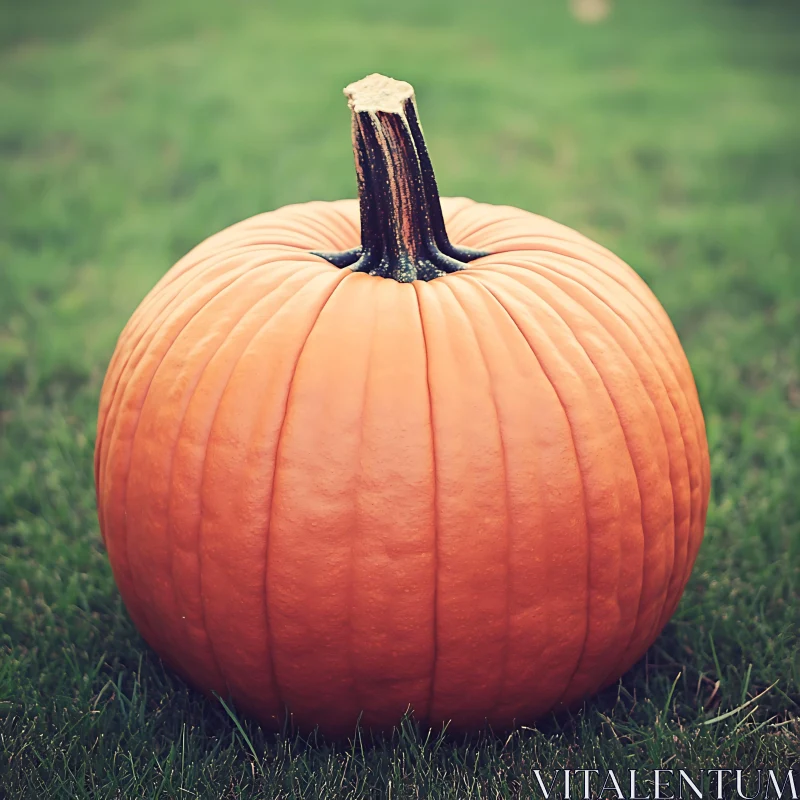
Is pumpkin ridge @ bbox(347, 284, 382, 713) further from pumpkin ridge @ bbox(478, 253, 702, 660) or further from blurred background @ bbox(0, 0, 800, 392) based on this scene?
blurred background @ bbox(0, 0, 800, 392)

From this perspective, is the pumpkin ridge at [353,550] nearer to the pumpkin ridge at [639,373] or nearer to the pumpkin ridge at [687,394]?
the pumpkin ridge at [639,373]

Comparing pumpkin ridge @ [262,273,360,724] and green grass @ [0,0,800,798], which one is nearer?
pumpkin ridge @ [262,273,360,724]

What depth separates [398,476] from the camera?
176 cm

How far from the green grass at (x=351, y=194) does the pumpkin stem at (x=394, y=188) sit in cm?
104

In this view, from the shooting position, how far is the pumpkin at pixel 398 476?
178 centimetres

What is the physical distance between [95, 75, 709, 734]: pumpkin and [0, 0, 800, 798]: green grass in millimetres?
192

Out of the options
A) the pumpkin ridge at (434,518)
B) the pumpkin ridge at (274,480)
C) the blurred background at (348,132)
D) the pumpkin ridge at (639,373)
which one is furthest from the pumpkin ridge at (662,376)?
the blurred background at (348,132)

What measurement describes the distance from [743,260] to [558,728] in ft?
10.2

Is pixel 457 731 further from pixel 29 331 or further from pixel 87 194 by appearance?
pixel 87 194

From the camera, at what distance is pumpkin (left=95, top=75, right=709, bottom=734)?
70.2 inches

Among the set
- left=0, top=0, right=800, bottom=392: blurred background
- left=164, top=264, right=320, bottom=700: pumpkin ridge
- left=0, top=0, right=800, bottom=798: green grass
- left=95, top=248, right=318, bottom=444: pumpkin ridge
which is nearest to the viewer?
left=164, top=264, right=320, bottom=700: pumpkin ridge

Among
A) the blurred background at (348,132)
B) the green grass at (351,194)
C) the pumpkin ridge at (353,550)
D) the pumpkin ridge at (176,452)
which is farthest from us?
the blurred background at (348,132)

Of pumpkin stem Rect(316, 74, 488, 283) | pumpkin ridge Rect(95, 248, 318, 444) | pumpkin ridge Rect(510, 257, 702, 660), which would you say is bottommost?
pumpkin ridge Rect(510, 257, 702, 660)

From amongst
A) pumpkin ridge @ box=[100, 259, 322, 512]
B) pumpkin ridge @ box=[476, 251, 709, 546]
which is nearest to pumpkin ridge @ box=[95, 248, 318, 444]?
pumpkin ridge @ box=[100, 259, 322, 512]
